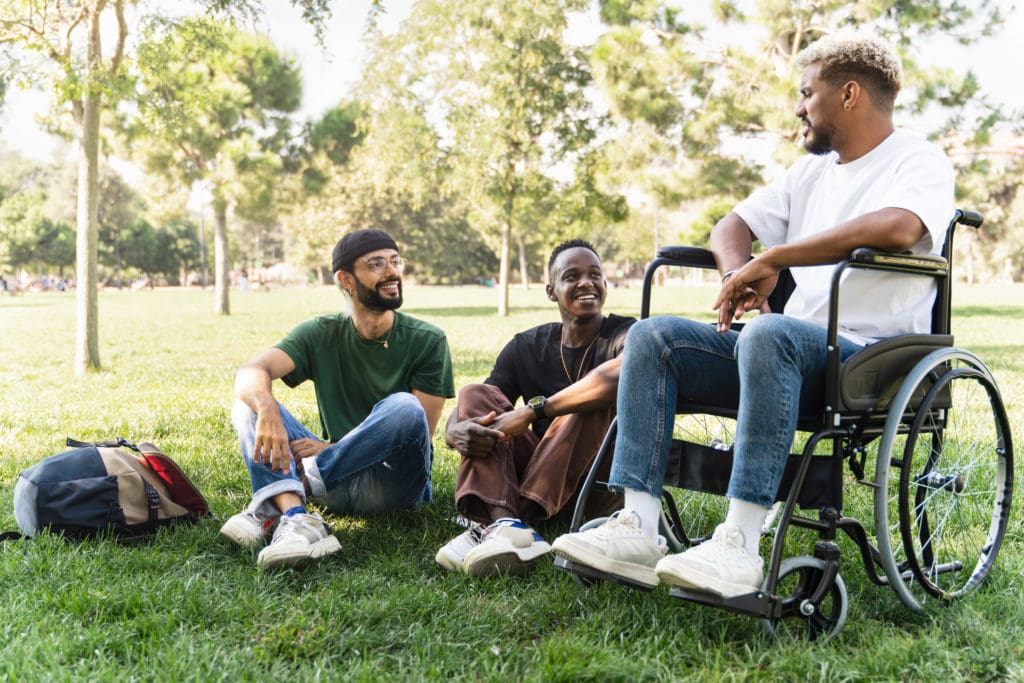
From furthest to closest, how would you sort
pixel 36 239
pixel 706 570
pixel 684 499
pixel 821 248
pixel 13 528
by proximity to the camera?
1. pixel 36 239
2. pixel 684 499
3. pixel 13 528
4. pixel 821 248
5. pixel 706 570

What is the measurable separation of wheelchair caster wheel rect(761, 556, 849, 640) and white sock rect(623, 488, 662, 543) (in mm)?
369

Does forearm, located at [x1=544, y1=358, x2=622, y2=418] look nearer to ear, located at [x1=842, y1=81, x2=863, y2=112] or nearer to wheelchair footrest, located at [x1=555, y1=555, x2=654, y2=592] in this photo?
wheelchair footrest, located at [x1=555, y1=555, x2=654, y2=592]

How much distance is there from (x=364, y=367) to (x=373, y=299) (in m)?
0.31

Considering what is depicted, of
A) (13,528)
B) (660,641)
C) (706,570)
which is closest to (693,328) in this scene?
(706,570)

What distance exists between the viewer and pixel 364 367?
3678 mm

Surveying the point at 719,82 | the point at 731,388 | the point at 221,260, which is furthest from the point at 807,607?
the point at 221,260

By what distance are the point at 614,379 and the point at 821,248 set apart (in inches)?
33.4

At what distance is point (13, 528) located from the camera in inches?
140

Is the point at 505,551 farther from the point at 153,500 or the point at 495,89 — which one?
the point at 495,89

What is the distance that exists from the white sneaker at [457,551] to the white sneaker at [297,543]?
379 mm

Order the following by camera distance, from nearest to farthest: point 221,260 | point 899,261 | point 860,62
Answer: point 899,261, point 860,62, point 221,260

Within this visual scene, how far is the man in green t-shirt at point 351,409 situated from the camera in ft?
10.6

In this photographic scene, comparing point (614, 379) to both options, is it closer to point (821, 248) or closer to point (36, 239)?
A: point (821, 248)

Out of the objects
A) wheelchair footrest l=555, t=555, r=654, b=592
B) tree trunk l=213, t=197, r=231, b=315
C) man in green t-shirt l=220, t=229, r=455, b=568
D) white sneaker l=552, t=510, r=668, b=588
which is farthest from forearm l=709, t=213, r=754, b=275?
tree trunk l=213, t=197, r=231, b=315
